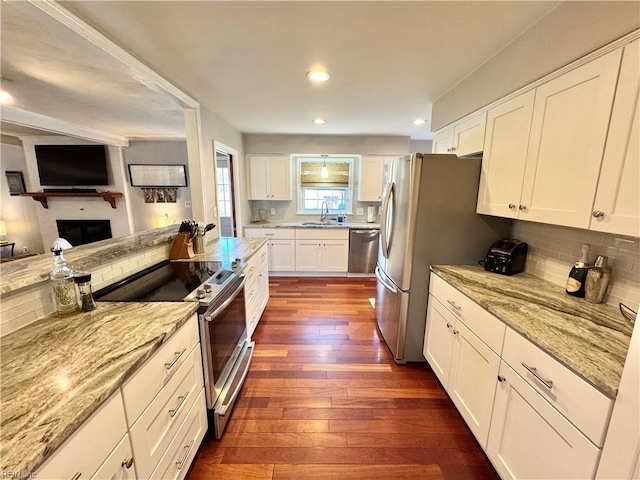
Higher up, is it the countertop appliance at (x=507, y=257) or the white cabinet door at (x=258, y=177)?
the white cabinet door at (x=258, y=177)

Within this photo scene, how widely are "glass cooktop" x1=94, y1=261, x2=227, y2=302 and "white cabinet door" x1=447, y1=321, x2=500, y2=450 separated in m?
1.60

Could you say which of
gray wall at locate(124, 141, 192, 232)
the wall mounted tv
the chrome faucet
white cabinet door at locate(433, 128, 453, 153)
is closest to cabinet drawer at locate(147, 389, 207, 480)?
white cabinet door at locate(433, 128, 453, 153)

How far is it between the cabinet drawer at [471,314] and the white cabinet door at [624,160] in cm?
62

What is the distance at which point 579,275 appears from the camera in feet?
4.55

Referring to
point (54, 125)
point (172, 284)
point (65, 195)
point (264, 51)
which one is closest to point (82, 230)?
point (65, 195)

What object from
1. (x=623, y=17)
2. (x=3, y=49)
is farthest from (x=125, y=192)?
(x=623, y=17)

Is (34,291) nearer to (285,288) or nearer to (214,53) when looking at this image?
(214,53)

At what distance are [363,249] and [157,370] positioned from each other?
11.8 feet

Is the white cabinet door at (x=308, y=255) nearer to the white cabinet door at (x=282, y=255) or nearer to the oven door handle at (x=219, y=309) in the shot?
the white cabinet door at (x=282, y=255)

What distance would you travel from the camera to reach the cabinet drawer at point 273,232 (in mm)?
4297

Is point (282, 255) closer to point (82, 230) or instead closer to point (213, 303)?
point (213, 303)

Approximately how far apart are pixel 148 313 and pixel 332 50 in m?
1.86

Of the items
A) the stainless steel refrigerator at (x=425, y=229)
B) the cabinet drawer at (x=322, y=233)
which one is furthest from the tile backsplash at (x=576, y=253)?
the cabinet drawer at (x=322, y=233)

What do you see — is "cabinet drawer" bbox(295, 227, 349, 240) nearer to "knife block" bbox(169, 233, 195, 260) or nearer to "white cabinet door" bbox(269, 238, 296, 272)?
"white cabinet door" bbox(269, 238, 296, 272)
